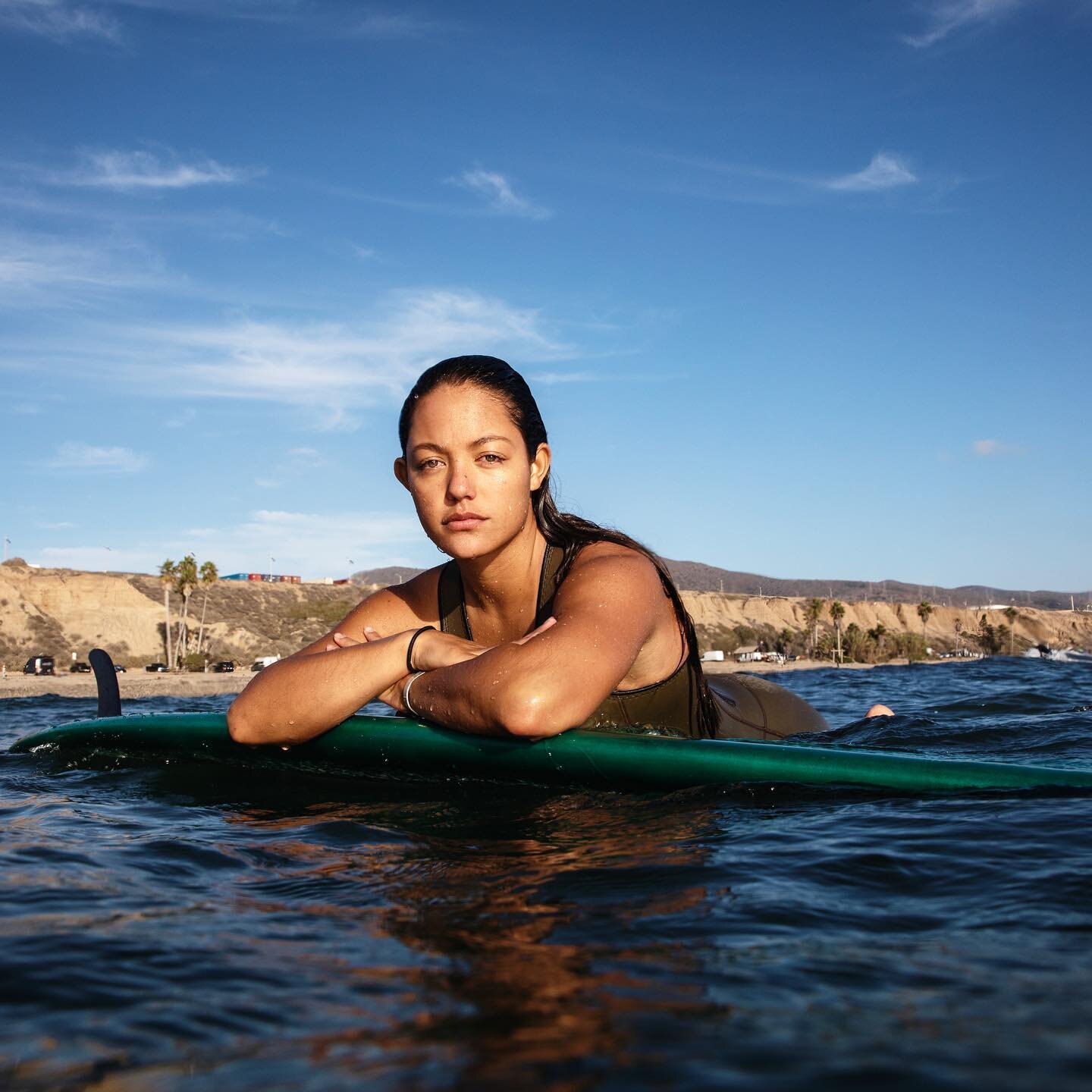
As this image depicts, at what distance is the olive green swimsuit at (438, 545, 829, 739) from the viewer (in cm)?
407

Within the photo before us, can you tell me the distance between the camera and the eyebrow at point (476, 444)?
3756 mm

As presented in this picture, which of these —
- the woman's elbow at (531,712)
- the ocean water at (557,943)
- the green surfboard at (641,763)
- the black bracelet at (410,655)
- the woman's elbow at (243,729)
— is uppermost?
the black bracelet at (410,655)

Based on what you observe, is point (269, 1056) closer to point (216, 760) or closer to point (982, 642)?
point (216, 760)

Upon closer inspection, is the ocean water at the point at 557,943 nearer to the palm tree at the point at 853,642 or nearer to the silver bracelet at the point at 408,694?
the silver bracelet at the point at 408,694

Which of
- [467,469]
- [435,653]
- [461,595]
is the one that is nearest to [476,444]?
[467,469]

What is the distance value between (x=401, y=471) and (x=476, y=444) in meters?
0.61

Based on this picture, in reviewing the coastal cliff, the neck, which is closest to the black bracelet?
the neck

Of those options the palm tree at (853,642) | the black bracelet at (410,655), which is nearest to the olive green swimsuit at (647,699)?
the black bracelet at (410,655)

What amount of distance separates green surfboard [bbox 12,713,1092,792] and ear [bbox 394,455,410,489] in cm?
99

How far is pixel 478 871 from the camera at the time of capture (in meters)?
2.45

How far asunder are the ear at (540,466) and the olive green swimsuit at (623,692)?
0.88 feet

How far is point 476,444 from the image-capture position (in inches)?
148

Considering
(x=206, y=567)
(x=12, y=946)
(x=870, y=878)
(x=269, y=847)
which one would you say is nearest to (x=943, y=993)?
(x=870, y=878)

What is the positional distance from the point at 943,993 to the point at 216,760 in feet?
10.9
